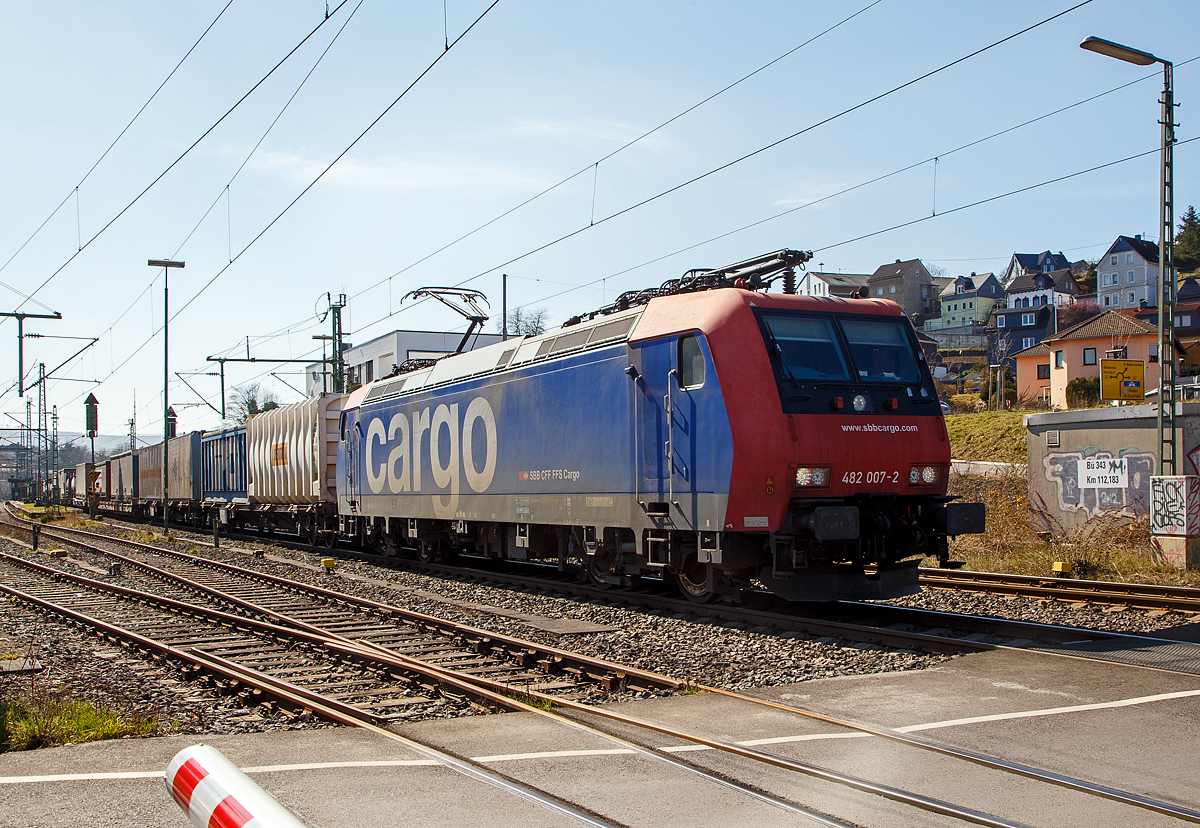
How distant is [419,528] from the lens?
1842cm

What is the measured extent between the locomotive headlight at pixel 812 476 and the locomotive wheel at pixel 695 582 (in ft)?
6.38

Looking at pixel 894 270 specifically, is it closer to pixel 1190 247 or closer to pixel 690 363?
pixel 1190 247

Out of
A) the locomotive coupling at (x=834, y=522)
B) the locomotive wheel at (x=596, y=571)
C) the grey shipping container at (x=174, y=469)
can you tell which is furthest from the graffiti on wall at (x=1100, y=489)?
the grey shipping container at (x=174, y=469)

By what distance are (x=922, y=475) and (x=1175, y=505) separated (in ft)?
17.7

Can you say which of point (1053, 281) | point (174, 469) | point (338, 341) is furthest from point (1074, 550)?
point (1053, 281)

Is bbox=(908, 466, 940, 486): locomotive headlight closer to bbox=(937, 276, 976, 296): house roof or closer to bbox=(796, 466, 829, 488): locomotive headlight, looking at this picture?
bbox=(796, 466, 829, 488): locomotive headlight

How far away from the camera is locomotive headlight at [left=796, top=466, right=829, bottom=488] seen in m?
10.2

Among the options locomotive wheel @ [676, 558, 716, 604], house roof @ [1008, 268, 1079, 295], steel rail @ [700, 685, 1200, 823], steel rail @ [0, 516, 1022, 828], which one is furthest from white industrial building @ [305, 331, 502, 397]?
house roof @ [1008, 268, 1079, 295]

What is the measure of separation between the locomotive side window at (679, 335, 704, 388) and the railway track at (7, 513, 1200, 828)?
354cm

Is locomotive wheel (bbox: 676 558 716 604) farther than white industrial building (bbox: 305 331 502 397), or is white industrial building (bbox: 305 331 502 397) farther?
white industrial building (bbox: 305 331 502 397)

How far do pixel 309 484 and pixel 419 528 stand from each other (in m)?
6.39

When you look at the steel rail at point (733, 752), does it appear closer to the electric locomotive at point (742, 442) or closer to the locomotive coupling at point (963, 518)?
the electric locomotive at point (742, 442)

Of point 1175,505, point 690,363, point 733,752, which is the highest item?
point 690,363

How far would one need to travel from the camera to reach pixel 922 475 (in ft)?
35.7
